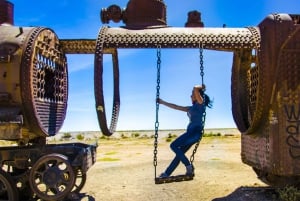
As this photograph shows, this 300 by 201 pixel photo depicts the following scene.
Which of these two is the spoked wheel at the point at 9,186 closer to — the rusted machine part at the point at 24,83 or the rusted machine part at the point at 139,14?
the rusted machine part at the point at 24,83

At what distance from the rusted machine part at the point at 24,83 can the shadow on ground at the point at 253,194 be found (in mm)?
4554

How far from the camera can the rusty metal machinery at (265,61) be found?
834cm

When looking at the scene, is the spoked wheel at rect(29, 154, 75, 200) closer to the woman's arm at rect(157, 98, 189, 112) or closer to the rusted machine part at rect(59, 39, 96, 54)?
the woman's arm at rect(157, 98, 189, 112)

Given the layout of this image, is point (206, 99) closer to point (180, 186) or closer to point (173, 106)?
point (173, 106)

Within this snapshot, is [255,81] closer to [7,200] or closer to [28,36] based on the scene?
[28,36]

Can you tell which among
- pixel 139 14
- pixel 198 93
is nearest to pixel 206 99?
pixel 198 93

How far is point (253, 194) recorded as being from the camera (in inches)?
398

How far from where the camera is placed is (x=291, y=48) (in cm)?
841

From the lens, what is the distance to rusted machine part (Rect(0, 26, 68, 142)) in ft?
29.0

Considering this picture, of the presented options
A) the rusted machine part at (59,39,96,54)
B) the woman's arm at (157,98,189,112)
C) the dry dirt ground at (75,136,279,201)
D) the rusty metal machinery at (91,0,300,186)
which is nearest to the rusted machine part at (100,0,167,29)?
the rusty metal machinery at (91,0,300,186)

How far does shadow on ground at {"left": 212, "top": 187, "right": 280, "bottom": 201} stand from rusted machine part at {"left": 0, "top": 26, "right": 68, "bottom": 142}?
4.55 m

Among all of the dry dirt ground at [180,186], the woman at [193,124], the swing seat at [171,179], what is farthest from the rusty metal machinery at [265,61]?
the swing seat at [171,179]

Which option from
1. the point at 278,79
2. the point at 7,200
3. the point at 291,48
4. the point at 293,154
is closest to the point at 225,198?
the point at 293,154

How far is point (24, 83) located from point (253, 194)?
5900mm
